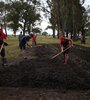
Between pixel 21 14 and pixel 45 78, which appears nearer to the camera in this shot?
pixel 45 78

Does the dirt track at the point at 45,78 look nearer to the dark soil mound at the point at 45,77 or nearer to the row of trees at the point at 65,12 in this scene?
the dark soil mound at the point at 45,77

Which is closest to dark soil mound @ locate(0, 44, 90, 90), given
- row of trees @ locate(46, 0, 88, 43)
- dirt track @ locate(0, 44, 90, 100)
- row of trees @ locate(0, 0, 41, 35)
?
dirt track @ locate(0, 44, 90, 100)

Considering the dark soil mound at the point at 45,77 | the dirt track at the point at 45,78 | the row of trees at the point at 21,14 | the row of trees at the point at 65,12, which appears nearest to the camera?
the dirt track at the point at 45,78

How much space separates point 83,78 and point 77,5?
41805mm

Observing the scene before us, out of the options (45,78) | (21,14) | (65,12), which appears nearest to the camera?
(45,78)

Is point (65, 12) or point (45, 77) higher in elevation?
point (65, 12)

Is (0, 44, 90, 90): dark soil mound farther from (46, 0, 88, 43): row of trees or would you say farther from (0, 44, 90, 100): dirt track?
(46, 0, 88, 43): row of trees

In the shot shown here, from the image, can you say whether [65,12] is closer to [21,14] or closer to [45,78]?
[21,14]

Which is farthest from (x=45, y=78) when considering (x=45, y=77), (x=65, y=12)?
(x=65, y=12)

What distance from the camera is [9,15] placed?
7694cm

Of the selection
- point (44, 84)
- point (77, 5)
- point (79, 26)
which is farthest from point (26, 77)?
point (79, 26)

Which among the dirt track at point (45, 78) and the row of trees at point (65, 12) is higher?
the row of trees at point (65, 12)

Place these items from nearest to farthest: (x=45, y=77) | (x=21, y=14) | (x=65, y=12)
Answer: (x=45, y=77) < (x=65, y=12) < (x=21, y=14)

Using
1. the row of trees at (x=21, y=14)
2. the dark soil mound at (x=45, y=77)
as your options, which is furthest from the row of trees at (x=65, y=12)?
the dark soil mound at (x=45, y=77)
